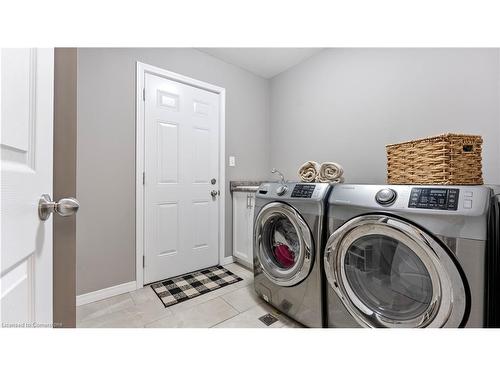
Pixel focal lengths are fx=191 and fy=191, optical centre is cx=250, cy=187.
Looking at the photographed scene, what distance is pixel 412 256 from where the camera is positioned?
0.83 metres

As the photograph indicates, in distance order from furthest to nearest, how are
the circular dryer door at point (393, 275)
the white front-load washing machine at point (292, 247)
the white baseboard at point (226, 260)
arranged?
the white baseboard at point (226, 260)
the white front-load washing machine at point (292, 247)
the circular dryer door at point (393, 275)

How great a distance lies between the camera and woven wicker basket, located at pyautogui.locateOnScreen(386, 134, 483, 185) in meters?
0.86

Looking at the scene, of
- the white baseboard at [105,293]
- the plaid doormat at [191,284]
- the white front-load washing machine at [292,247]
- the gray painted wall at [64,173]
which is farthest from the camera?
the plaid doormat at [191,284]

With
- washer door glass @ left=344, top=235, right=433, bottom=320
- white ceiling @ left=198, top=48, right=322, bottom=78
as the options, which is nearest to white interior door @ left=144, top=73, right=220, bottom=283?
white ceiling @ left=198, top=48, right=322, bottom=78

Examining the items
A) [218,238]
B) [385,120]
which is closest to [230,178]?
[218,238]

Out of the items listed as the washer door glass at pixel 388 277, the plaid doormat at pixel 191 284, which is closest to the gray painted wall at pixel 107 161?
the plaid doormat at pixel 191 284

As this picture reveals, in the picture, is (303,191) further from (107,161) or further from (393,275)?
(107,161)

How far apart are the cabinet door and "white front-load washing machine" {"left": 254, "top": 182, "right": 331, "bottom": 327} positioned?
1.79 feet

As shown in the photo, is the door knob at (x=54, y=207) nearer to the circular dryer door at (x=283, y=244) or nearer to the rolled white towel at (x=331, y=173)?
the circular dryer door at (x=283, y=244)

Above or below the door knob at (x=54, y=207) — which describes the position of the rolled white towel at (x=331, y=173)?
above

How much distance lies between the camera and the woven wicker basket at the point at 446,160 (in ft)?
2.83

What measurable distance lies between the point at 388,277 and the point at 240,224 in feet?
4.69

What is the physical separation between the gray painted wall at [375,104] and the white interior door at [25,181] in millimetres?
1929
